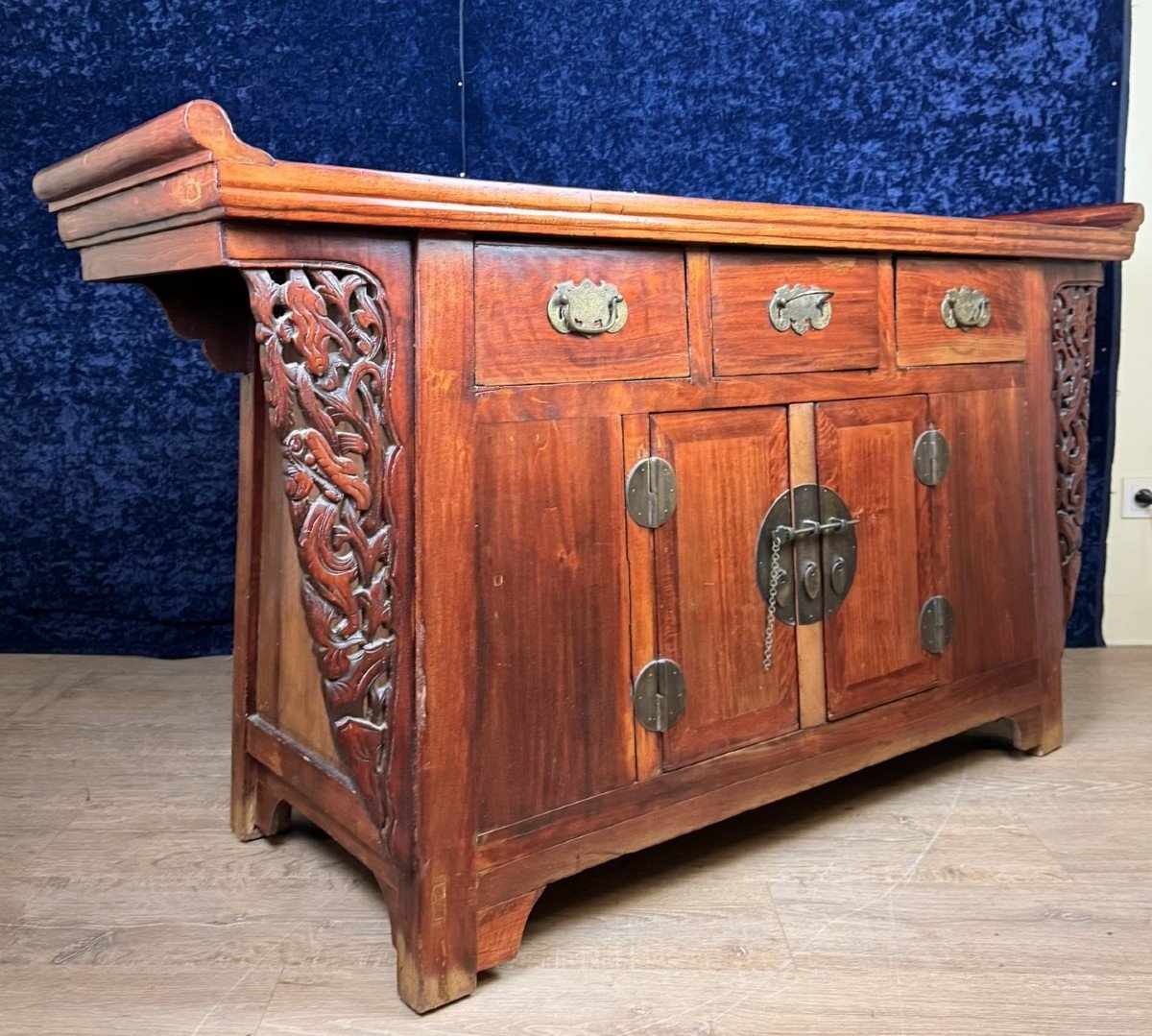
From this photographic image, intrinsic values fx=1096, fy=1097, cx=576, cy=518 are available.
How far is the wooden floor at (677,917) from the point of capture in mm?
1317

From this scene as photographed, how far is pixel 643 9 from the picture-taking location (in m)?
2.70

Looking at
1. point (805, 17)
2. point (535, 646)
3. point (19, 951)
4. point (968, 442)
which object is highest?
point (805, 17)

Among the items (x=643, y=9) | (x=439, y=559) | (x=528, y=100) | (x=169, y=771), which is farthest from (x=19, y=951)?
(x=643, y=9)

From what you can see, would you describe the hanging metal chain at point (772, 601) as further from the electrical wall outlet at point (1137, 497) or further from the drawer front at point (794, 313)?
the electrical wall outlet at point (1137, 497)

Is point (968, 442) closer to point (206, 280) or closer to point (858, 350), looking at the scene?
point (858, 350)

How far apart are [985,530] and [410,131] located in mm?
1678

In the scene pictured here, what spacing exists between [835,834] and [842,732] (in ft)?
0.55

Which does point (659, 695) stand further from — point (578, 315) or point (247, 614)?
point (247, 614)

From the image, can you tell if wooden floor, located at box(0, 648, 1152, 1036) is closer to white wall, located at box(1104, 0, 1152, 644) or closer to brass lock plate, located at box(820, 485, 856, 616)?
brass lock plate, located at box(820, 485, 856, 616)

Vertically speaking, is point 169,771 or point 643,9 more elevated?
point 643,9

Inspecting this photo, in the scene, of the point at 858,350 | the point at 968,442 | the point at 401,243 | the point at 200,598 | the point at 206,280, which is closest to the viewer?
the point at 401,243

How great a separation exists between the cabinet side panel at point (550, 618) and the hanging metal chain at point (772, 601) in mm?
283

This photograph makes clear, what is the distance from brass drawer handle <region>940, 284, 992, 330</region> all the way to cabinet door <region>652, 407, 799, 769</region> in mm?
449

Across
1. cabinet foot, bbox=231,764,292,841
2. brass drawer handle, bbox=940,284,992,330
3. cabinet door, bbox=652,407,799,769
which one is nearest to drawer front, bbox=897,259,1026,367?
brass drawer handle, bbox=940,284,992,330
